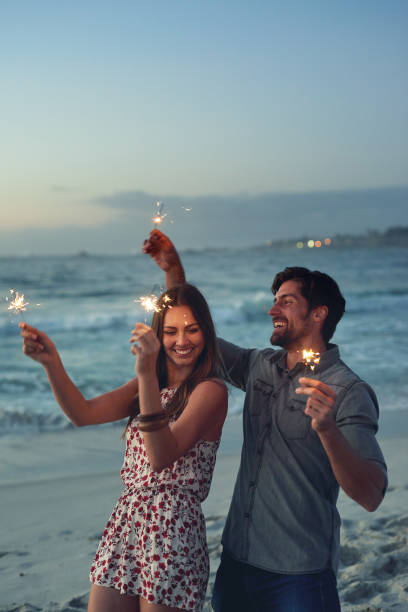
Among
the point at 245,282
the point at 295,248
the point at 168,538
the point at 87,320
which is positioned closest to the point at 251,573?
the point at 168,538

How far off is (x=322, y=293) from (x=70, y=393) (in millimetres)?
1308

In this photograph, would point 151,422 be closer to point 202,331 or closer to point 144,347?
point 144,347

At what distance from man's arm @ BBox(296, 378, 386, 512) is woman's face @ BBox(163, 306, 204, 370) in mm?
713

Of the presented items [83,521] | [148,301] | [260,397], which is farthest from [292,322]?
[83,521]

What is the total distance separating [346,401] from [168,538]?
94cm

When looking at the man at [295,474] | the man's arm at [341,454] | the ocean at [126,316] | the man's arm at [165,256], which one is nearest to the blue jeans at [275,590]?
the man at [295,474]

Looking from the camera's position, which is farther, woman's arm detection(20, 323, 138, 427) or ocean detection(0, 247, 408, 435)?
ocean detection(0, 247, 408, 435)

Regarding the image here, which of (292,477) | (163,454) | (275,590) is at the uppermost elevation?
(163,454)

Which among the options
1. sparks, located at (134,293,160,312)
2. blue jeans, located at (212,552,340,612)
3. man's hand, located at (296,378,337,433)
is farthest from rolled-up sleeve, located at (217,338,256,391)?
man's hand, located at (296,378,337,433)

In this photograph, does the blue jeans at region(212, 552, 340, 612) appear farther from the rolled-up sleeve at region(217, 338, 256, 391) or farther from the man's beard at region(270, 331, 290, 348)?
the man's beard at region(270, 331, 290, 348)

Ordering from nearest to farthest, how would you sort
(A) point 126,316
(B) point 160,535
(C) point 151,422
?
(C) point 151,422
(B) point 160,535
(A) point 126,316

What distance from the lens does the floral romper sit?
2.61 metres

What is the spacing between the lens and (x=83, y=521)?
18.4ft

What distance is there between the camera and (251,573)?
2879mm
